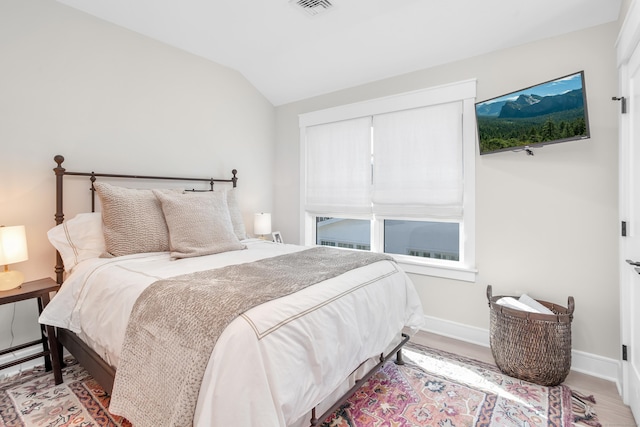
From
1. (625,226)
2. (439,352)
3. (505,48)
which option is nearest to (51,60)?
(505,48)

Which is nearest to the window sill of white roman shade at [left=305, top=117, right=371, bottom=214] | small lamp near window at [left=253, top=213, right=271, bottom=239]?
white roman shade at [left=305, top=117, right=371, bottom=214]

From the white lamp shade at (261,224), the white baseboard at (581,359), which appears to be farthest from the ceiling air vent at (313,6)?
the white baseboard at (581,359)

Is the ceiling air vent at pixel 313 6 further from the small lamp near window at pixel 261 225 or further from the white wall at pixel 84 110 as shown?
the small lamp near window at pixel 261 225

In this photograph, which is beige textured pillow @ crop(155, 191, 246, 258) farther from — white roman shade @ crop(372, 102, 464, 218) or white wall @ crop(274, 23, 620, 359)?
white wall @ crop(274, 23, 620, 359)

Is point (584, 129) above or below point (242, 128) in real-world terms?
below

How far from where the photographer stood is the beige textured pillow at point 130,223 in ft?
7.43

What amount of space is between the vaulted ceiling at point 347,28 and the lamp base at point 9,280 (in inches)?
80.4

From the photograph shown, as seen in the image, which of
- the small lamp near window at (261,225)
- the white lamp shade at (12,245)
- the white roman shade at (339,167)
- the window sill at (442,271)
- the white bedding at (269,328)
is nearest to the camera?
the white bedding at (269,328)

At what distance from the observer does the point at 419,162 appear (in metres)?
3.05

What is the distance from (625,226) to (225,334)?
2.33m

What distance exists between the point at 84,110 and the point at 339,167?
2376 millimetres

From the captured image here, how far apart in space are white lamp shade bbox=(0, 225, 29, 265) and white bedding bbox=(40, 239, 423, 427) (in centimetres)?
34

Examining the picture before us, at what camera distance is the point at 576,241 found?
234cm

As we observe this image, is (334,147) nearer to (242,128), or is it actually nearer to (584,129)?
(242,128)
